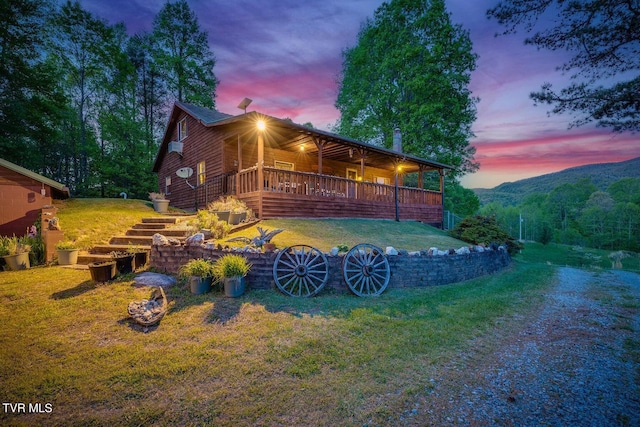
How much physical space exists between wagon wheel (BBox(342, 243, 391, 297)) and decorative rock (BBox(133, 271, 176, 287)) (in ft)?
12.2

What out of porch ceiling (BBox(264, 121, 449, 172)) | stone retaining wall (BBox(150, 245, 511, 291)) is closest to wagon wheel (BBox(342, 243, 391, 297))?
stone retaining wall (BBox(150, 245, 511, 291))

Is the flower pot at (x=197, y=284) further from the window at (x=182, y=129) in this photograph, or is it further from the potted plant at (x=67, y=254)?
the window at (x=182, y=129)

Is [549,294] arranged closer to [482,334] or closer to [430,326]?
[482,334]

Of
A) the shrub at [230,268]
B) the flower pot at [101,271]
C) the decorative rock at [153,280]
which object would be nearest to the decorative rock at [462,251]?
the shrub at [230,268]

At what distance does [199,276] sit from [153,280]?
52.2 inches

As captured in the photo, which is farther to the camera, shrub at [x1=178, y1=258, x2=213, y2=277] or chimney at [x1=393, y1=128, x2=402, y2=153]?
chimney at [x1=393, y1=128, x2=402, y2=153]

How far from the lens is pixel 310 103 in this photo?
73.8 ft

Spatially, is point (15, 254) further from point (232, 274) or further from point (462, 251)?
point (462, 251)

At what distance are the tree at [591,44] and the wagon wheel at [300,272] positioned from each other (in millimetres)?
7090

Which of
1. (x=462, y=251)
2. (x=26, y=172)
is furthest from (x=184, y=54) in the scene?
(x=462, y=251)

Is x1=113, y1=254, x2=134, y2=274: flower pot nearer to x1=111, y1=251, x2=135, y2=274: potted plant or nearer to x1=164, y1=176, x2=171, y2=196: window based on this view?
x1=111, y1=251, x2=135, y2=274: potted plant

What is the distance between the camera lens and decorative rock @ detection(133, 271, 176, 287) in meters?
5.28

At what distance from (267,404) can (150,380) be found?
132 cm

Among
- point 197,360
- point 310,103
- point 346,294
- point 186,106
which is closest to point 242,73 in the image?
point 186,106
